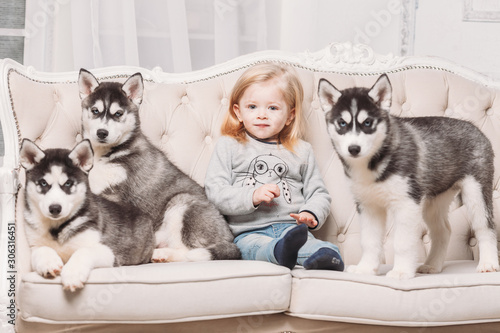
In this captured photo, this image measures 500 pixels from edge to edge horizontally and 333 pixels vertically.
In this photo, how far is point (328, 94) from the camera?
7.40ft

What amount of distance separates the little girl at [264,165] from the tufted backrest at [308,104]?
0.49ft

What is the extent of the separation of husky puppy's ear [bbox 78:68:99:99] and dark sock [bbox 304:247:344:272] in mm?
1184

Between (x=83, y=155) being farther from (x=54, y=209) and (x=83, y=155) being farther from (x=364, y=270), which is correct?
(x=364, y=270)

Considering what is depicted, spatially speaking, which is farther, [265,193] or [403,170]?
[265,193]

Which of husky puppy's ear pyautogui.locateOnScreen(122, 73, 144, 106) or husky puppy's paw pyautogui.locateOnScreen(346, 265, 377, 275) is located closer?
husky puppy's paw pyautogui.locateOnScreen(346, 265, 377, 275)

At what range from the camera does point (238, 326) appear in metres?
2.04

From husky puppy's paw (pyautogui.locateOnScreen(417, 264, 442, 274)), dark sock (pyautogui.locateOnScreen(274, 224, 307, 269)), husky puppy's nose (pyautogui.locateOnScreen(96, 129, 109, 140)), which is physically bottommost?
husky puppy's paw (pyautogui.locateOnScreen(417, 264, 442, 274))

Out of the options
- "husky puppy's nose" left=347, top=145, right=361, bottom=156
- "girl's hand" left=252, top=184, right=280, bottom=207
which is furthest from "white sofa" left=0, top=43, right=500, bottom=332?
"husky puppy's nose" left=347, top=145, right=361, bottom=156

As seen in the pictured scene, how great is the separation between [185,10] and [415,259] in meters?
2.23

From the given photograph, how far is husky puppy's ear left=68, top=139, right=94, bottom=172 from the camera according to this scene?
2.14 meters

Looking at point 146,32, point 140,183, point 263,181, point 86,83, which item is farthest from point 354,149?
point 146,32

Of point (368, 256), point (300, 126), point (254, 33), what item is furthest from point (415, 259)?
point (254, 33)

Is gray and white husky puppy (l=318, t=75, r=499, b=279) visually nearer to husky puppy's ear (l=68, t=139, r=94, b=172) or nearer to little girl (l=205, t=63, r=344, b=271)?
little girl (l=205, t=63, r=344, b=271)

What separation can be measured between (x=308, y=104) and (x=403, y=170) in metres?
0.93
